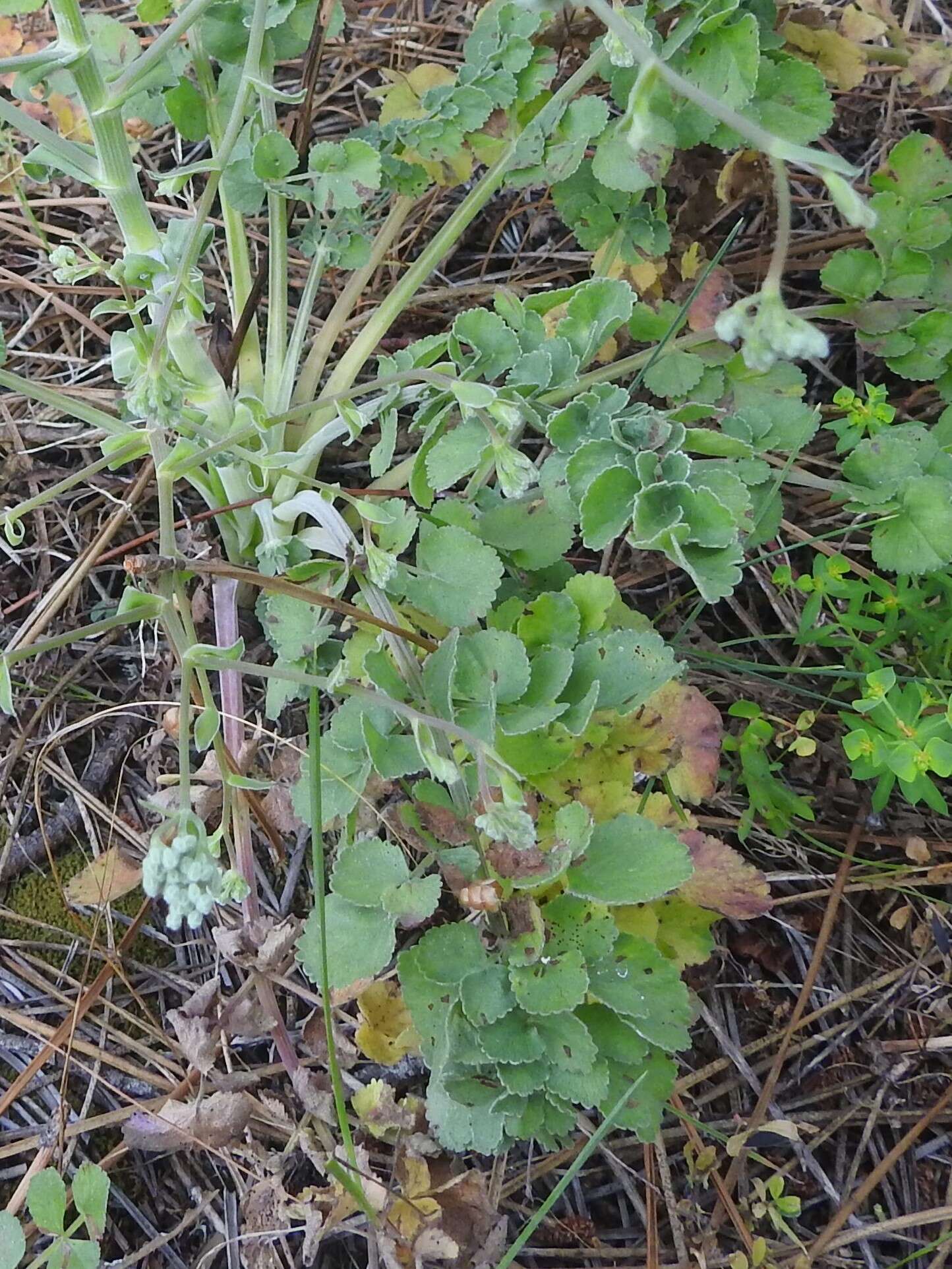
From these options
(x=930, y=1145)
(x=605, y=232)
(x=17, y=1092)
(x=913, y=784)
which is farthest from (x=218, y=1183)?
(x=605, y=232)

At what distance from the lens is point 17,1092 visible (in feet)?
5.50

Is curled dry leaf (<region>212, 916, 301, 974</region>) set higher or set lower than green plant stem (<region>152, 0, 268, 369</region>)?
lower

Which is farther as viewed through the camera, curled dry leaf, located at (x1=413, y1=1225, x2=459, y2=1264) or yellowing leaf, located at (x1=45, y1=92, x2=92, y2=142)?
yellowing leaf, located at (x1=45, y1=92, x2=92, y2=142)

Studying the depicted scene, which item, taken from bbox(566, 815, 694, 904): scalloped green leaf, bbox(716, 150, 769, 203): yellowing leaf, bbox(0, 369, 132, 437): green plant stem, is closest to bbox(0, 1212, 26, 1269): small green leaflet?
bbox(566, 815, 694, 904): scalloped green leaf

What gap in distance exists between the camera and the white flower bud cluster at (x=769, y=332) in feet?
3.14

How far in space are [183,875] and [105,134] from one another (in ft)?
3.32

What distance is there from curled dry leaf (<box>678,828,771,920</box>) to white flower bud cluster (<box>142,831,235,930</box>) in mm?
797

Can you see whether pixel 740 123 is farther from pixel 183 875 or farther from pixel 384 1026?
pixel 384 1026

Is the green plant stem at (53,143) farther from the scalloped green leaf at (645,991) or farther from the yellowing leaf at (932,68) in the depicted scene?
the yellowing leaf at (932,68)

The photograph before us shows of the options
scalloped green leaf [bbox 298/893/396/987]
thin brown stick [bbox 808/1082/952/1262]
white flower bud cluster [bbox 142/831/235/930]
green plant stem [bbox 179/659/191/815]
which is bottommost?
thin brown stick [bbox 808/1082/952/1262]

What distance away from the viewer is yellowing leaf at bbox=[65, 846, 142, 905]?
1.75m

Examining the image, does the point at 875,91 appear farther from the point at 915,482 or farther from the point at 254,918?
the point at 254,918

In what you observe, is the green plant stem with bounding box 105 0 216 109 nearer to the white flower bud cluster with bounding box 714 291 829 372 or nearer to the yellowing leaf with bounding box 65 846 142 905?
the white flower bud cluster with bounding box 714 291 829 372

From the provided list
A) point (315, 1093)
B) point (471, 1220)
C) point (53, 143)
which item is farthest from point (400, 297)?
point (471, 1220)
